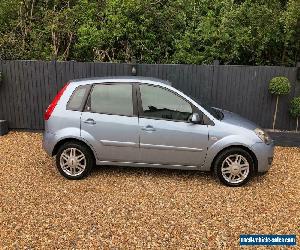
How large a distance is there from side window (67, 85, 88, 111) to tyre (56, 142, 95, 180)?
0.63m

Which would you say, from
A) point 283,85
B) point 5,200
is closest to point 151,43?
point 283,85

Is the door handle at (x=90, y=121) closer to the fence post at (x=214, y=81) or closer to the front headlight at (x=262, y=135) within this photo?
the front headlight at (x=262, y=135)

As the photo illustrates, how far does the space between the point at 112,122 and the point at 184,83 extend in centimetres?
328

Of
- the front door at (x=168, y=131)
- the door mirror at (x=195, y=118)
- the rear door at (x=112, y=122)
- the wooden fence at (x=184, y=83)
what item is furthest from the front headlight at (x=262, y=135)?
the wooden fence at (x=184, y=83)

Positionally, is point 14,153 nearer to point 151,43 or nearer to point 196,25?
point 151,43

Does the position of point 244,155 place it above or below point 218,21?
below

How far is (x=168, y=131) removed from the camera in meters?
5.80

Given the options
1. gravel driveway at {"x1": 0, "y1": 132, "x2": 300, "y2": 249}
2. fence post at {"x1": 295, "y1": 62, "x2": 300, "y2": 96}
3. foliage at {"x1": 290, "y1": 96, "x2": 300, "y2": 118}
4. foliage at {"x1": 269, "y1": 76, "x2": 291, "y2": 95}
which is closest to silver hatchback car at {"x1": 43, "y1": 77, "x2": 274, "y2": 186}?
gravel driveway at {"x1": 0, "y1": 132, "x2": 300, "y2": 249}

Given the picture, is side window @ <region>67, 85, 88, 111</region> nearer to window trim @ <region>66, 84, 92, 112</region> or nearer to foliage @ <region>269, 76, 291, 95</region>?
window trim @ <region>66, 84, 92, 112</region>

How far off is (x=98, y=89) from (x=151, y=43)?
15.3 feet

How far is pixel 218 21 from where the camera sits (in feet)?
34.4

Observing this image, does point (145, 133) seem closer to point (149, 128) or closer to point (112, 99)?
point (149, 128)

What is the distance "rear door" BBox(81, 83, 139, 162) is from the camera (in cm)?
587

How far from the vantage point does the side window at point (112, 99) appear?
19.5 feet
